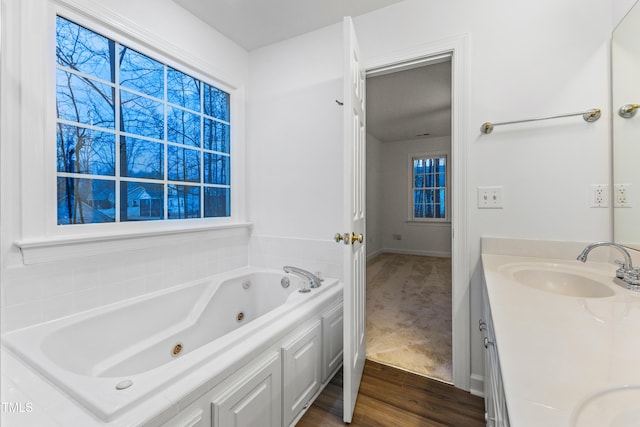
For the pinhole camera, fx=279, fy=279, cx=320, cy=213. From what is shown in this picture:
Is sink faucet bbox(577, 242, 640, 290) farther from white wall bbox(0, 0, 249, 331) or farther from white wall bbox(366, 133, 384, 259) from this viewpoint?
white wall bbox(366, 133, 384, 259)

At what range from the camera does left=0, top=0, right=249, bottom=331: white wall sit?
1249 millimetres

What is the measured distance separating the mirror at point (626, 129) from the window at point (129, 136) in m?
2.50

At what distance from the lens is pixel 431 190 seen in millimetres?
5766

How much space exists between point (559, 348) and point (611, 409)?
173 millimetres

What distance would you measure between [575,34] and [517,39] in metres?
0.25

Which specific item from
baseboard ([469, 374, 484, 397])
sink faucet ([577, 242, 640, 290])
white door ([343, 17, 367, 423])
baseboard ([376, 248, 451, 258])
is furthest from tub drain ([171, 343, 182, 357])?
baseboard ([376, 248, 451, 258])

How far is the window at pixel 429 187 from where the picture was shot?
5.64 meters

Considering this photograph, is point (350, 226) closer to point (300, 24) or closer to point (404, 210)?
point (300, 24)

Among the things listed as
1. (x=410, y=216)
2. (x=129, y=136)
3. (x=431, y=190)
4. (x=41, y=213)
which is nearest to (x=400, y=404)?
(x=41, y=213)

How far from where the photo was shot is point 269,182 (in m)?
2.43

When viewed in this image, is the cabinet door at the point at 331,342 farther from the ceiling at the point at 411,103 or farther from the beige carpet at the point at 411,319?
the ceiling at the point at 411,103

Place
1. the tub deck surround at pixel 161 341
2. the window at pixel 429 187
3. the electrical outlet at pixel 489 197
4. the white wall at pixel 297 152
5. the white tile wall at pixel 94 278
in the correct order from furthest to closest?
the window at pixel 429 187 → the white wall at pixel 297 152 → the electrical outlet at pixel 489 197 → the white tile wall at pixel 94 278 → the tub deck surround at pixel 161 341

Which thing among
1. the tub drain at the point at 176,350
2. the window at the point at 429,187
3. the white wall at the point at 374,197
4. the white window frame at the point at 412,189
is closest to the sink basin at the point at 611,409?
the tub drain at the point at 176,350

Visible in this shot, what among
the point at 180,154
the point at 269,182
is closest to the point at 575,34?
the point at 269,182
